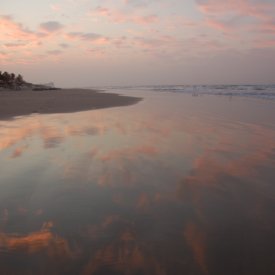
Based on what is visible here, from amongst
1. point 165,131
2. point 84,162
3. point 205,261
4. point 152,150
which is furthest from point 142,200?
point 165,131

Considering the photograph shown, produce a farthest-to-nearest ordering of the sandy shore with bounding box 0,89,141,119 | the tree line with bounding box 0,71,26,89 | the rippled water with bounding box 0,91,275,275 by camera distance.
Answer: the tree line with bounding box 0,71,26,89 → the sandy shore with bounding box 0,89,141,119 → the rippled water with bounding box 0,91,275,275

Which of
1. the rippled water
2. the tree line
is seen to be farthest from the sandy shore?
the tree line

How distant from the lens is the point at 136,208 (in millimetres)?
4199

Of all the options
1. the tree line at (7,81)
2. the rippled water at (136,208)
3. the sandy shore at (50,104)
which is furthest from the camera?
the tree line at (7,81)

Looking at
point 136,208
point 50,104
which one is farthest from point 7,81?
point 136,208

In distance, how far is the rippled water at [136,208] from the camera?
2979 millimetres

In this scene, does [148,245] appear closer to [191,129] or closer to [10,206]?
[10,206]

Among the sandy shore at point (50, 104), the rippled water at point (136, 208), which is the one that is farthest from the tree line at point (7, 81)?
the rippled water at point (136, 208)

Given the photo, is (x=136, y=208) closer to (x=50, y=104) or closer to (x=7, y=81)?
(x=50, y=104)

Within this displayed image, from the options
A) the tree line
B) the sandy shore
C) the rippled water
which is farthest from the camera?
the tree line

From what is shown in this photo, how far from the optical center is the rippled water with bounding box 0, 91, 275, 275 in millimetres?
2979

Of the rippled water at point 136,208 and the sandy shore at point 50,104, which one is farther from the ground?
the sandy shore at point 50,104

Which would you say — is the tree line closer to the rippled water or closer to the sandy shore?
the sandy shore

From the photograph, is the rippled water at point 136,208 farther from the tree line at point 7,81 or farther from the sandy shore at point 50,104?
the tree line at point 7,81
